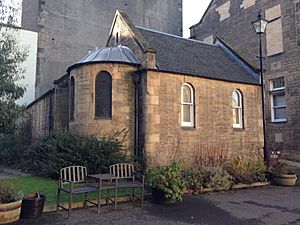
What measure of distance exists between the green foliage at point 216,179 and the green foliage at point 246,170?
1.01 m

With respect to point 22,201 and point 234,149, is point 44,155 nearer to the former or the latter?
point 22,201

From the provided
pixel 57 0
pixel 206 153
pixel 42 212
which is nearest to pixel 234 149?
pixel 206 153

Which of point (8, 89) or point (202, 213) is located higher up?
point (8, 89)

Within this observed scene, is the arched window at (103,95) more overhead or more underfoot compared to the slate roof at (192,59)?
more underfoot

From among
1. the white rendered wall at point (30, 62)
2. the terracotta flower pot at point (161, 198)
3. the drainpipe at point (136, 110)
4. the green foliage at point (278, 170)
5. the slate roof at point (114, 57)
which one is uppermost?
the white rendered wall at point (30, 62)

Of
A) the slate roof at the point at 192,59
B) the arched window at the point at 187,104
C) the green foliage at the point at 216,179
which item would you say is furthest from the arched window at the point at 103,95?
the green foliage at the point at 216,179

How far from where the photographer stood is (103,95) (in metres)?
14.6

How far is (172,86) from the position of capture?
14648 millimetres

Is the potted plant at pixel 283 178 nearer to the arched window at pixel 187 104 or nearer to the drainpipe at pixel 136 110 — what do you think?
the arched window at pixel 187 104

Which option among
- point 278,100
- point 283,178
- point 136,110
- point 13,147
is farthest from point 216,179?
point 13,147

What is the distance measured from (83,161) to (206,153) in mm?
5749

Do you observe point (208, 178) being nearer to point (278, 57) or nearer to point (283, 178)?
point (283, 178)

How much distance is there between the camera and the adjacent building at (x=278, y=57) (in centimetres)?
1930

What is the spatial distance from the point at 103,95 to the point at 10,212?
8186 millimetres
